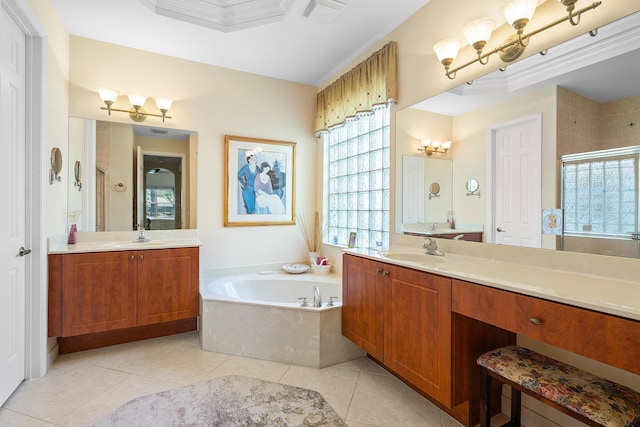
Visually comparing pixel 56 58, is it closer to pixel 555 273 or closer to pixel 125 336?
pixel 125 336

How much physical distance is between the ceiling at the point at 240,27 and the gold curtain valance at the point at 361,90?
20 centimetres

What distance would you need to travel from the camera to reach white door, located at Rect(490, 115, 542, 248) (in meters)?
1.56

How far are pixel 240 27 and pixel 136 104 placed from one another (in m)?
1.20

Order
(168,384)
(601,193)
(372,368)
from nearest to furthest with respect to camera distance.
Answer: (601,193), (168,384), (372,368)

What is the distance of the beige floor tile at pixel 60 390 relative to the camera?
5.79 ft

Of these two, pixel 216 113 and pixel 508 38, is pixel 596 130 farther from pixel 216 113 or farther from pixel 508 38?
pixel 216 113

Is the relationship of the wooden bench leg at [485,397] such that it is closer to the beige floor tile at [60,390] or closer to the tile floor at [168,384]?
the tile floor at [168,384]

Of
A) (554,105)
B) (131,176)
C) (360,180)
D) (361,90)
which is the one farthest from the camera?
(360,180)

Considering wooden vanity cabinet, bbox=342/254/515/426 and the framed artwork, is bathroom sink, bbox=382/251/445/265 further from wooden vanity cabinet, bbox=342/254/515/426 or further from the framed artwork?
the framed artwork

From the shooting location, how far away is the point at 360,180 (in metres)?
3.17

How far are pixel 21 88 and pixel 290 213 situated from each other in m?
2.40

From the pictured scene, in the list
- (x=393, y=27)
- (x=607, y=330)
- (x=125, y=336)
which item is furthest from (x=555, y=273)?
(x=125, y=336)

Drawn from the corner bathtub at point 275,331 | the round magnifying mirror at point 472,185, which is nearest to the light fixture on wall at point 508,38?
the round magnifying mirror at point 472,185

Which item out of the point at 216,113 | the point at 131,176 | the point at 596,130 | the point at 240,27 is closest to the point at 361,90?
the point at 240,27
